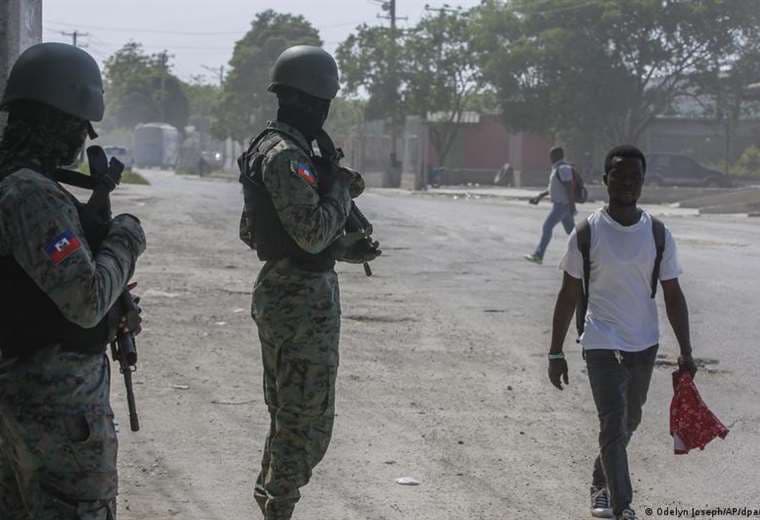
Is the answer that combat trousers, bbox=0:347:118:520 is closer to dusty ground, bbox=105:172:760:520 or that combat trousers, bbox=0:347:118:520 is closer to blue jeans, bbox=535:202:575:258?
dusty ground, bbox=105:172:760:520

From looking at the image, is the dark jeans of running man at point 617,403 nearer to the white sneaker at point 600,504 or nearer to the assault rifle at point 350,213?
the white sneaker at point 600,504

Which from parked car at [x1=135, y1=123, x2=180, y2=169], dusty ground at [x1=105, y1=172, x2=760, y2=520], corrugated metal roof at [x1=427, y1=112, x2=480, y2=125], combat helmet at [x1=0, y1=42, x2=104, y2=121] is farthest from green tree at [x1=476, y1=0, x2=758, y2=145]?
parked car at [x1=135, y1=123, x2=180, y2=169]

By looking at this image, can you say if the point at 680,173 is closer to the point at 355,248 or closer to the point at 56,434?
the point at 355,248

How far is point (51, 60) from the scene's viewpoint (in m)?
3.26

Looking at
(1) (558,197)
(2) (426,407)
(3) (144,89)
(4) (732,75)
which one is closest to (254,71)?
(4) (732,75)

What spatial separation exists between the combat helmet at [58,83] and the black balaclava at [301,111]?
56.6 inches

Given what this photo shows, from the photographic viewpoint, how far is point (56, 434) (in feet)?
10.4

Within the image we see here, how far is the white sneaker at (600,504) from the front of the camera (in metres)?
5.49

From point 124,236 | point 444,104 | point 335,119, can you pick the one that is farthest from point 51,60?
point 335,119

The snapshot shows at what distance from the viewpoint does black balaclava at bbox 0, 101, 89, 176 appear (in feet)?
10.5

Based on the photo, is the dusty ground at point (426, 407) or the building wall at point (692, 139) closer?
the dusty ground at point (426, 407)

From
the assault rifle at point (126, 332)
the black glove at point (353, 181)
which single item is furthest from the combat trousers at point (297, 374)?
the assault rifle at point (126, 332)

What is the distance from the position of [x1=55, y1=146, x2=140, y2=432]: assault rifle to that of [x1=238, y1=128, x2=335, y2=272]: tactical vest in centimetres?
125

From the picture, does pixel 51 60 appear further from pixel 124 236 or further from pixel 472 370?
pixel 472 370
